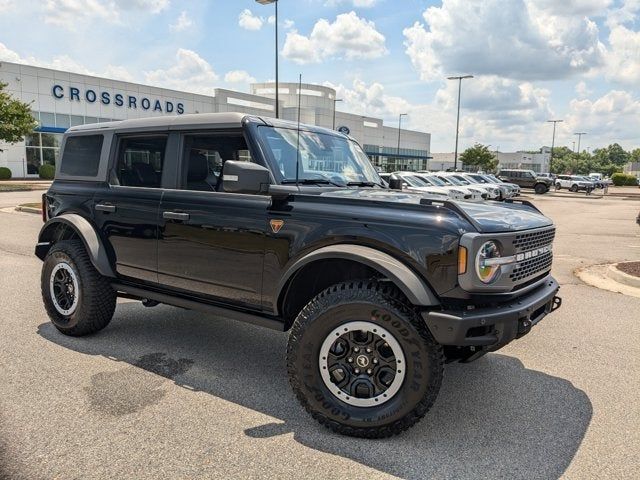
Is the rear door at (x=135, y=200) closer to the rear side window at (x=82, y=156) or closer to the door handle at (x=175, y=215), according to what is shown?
the door handle at (x=175, y=215)

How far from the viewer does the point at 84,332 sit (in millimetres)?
4695

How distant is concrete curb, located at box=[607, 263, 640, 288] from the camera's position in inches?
286

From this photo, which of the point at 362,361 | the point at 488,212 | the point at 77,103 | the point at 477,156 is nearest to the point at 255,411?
the point at 362,361

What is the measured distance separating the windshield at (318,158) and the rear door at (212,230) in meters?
0.24

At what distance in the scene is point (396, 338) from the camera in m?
2.95

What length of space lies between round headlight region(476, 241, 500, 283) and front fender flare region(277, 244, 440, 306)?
30 cm

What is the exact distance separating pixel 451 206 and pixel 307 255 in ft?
3.10

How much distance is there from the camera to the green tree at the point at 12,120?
26.4 metres

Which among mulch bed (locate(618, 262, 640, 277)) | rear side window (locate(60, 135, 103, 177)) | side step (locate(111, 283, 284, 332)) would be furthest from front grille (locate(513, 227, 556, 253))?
mulch bed (locate(618, 262, 640, 277))

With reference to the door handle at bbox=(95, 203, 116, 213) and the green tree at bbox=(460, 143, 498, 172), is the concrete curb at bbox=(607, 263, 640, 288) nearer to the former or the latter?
the door handle at bbox=(95, 203, 116, 213)

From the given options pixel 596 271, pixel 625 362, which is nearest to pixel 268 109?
pixel 596 271

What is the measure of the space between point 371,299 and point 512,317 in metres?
0.82

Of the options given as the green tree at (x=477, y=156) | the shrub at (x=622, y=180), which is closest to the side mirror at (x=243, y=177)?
the green tree at (x=477, y=156)

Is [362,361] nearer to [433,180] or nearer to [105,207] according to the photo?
[105,207]
